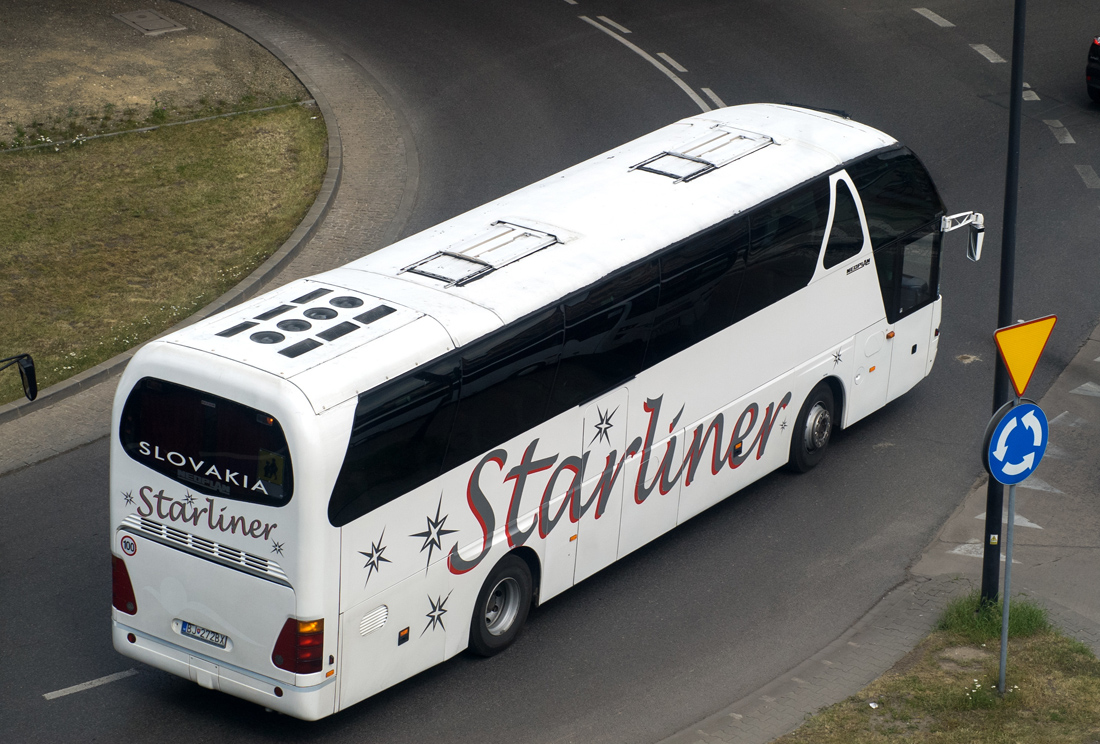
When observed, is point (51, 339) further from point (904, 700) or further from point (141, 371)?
point (904, 700)

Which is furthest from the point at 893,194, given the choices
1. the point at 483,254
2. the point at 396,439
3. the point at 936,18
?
Answer: the point at 936,18

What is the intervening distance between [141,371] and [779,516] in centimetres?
616

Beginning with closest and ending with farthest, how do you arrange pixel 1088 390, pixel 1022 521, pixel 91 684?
1. pixel 91 684
2. pixel 1022 521
3. pixel 1088 390

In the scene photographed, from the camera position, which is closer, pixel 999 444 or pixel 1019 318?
pixel 999 444

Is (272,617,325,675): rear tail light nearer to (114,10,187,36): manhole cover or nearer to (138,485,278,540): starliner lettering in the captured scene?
(138,485,278,540): starliner lettering

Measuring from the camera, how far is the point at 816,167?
12594 mm

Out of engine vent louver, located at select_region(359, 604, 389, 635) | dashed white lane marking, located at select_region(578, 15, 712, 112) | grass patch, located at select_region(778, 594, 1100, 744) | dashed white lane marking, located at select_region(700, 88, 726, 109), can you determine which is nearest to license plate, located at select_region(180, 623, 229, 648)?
engine vent louver, located at select_region(359, 604, 389, 635)

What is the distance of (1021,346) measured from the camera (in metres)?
9.51

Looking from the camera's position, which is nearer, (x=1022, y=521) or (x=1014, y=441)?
(x=1014, y=441)

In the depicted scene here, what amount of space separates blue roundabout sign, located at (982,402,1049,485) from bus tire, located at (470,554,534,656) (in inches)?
139

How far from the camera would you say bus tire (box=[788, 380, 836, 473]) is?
13.1 m

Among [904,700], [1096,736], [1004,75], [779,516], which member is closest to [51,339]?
[779,516]

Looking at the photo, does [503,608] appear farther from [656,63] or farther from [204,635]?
[656,63]

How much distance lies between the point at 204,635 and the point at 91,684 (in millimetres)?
1437
